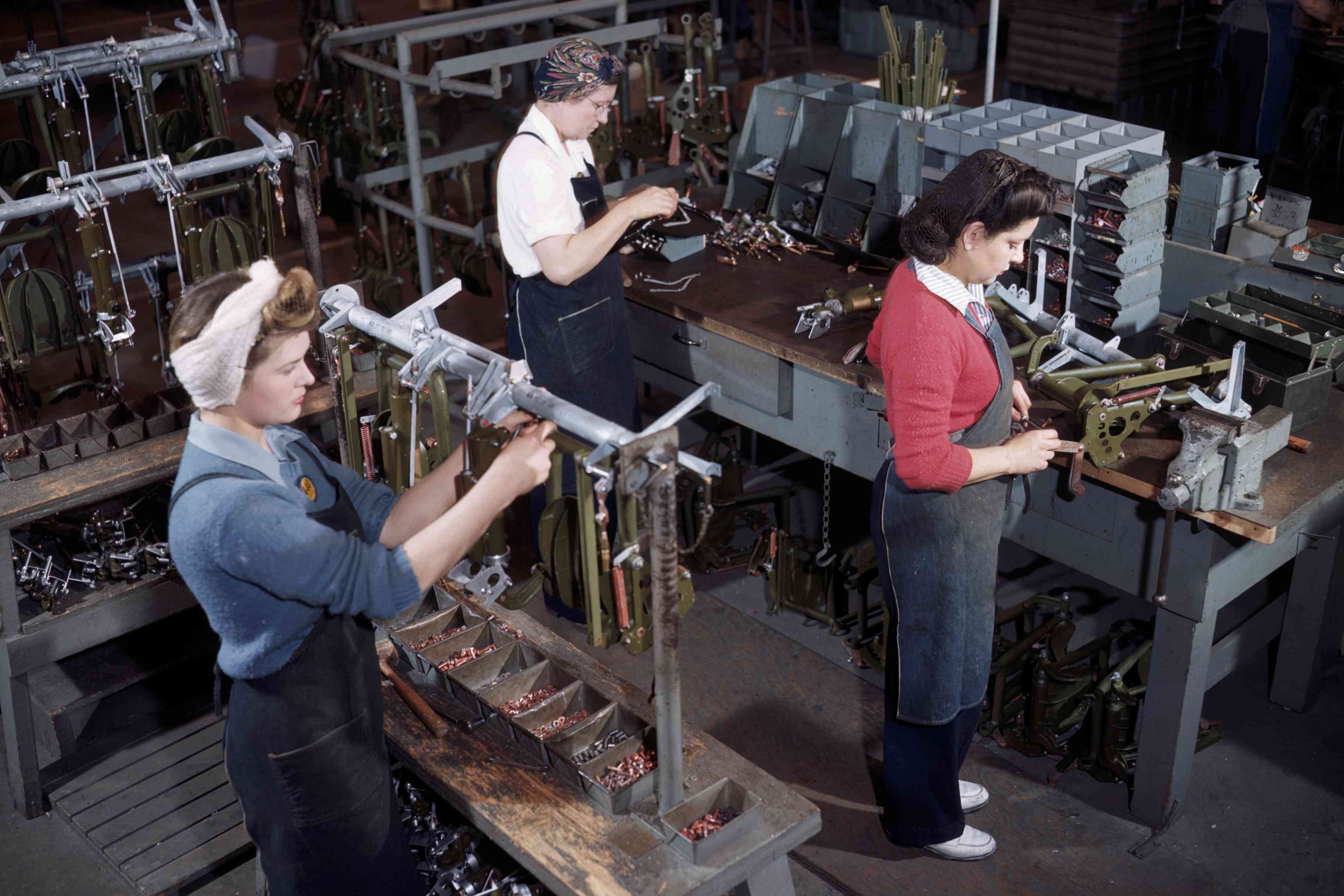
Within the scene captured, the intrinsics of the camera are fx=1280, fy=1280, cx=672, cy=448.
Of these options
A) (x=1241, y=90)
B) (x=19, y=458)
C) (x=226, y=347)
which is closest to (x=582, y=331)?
(x=19, y=458)

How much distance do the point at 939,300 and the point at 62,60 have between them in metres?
2.76

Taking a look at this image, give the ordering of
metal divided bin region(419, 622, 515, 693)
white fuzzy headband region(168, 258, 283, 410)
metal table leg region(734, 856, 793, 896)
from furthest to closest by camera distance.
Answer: metal divided bin region(419, 622, 515, 693) < metal table leg region(734, 856, 793, 896) < white fuzzy headband region(168, 258, 283, 410)

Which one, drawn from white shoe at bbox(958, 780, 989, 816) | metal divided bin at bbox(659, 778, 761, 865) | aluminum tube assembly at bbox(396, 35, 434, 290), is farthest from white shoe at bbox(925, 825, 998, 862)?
aluminum tube assembly at bbox(396, 35, 434, 290)

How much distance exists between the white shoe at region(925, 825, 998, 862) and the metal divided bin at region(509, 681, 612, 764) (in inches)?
37.0

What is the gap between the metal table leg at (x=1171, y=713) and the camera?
2.77 meters

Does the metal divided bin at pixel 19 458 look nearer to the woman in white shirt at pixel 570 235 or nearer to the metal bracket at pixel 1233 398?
the woman in white shirt at pixel 570 235

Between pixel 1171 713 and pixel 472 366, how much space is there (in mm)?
1803

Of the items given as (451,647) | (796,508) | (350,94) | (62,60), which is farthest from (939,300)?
(350,94)

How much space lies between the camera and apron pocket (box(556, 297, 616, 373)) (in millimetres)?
3334

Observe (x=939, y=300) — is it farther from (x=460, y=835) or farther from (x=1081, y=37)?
(x=1081, y=37)

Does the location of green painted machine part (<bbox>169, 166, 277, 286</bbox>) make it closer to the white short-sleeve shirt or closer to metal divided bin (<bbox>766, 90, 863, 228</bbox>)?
the white short-sleeve shirt

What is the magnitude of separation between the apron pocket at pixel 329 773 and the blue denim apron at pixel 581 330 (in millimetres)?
1447

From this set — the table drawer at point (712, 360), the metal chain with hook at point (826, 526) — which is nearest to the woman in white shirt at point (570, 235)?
the table drawer at point (712, 360)

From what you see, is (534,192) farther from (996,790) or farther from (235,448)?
(996,790)
